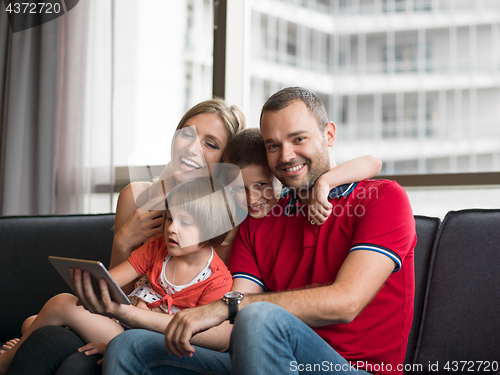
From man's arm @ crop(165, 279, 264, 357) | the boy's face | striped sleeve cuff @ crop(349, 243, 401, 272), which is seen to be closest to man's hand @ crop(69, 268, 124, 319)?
man's arm @ crop(165, 279, 264, 357)

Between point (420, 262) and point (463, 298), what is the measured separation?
0.17 m

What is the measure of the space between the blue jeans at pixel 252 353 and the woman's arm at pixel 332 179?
0.33 metres

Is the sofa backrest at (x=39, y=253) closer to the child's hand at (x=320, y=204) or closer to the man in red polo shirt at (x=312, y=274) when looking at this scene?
the man in red polo shirt at (x=312, y=274)

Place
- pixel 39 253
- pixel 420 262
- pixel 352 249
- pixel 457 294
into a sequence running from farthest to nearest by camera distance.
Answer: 1. pixel 39 253
2. pixel 420 262
3. pixel 457 294
4. pixel 352 249

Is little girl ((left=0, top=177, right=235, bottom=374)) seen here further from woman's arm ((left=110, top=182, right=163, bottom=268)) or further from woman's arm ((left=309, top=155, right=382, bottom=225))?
woman's arm ((left=309, top=155, right=382, bottom=225))

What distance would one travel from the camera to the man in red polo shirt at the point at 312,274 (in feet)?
2.98

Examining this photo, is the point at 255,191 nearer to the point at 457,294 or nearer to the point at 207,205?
the point at 207,205

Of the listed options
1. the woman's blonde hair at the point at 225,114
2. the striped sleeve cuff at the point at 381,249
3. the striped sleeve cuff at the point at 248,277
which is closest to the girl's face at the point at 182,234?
the striped sleeve cuff at the point at 248,277

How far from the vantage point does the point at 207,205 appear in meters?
1.28

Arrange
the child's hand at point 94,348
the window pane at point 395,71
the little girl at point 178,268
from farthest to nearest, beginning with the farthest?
the window pane at point 395,71 → the little girl at point 178,268 → the child's hand at point 94,348

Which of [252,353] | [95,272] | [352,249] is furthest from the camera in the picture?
[352,249]

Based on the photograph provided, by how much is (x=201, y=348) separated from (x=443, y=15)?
2.22 metres

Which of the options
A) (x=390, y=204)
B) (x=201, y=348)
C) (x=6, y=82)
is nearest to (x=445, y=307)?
(x=390, y=204)

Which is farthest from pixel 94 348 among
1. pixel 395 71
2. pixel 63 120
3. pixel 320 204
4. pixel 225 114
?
pixel 395 71
